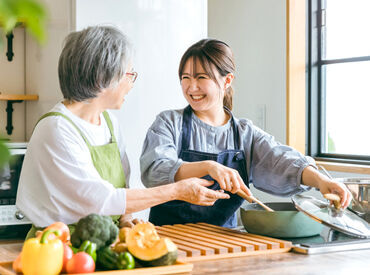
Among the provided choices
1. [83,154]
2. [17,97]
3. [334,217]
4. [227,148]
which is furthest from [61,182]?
[17,97]

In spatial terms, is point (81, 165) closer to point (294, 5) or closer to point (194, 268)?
point (194, 268)

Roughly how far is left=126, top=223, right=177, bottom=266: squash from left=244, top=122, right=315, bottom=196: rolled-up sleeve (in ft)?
2.91

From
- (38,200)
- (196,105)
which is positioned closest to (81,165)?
(38,200)

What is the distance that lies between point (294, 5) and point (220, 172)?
2220 millimetres

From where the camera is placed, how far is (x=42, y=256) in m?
0.96

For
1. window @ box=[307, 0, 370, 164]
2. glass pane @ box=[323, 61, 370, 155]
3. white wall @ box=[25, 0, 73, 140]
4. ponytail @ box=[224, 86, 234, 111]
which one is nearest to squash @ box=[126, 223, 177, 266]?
ponytail @ box=[224, 86, 234, 111]

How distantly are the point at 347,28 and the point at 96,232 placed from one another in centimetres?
286

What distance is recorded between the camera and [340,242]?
4.78 feet

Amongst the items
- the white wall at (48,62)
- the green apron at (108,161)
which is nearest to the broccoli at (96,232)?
the green apron at (108,161)

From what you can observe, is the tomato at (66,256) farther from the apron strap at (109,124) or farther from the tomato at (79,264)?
the apron strap at (109,124)

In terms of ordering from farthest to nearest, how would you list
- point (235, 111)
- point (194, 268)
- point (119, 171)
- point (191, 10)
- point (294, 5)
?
point (235, 111) → point (294, 5) → point (191, 10) → point (119, 171) → point (194, 268)

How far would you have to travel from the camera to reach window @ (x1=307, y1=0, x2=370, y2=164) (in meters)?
3.31

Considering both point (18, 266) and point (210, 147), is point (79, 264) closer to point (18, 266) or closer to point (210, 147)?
point (18, 266)

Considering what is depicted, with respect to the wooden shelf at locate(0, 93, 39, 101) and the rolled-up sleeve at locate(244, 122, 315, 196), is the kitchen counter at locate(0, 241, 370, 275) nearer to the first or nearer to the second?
the rolled-up sleeve at locate(244, 122, 315, 196)
